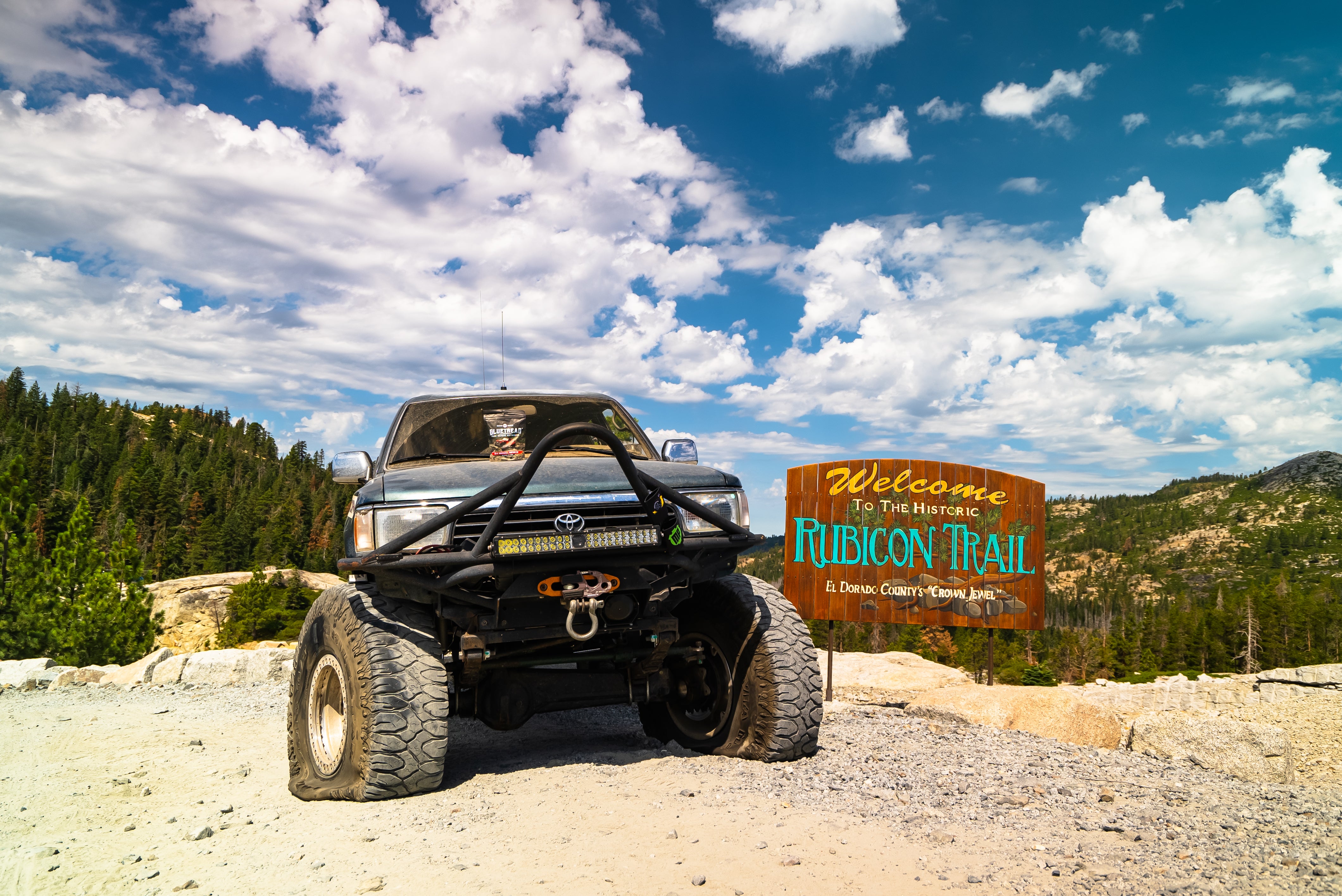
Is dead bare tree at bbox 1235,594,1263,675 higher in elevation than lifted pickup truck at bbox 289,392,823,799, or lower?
lower

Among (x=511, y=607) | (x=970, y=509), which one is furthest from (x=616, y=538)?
(x=970, y=509)

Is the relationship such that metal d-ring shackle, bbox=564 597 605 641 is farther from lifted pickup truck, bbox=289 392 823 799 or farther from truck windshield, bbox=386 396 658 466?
truck windshield, bbox=386 396 658 466

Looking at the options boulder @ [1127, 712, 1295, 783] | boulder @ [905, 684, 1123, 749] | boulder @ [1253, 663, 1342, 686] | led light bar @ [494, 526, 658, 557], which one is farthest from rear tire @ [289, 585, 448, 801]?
boulder @ [1253, 663, 1342, 686]

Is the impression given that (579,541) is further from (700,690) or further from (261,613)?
(261,613)

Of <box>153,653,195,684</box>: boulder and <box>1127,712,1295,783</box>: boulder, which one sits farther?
<box>153,653,195,684</box>: boulder

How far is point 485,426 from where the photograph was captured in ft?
19.7

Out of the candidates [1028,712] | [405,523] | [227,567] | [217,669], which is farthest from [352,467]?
[227,567]

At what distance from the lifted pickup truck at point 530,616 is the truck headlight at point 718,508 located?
0.04 ft

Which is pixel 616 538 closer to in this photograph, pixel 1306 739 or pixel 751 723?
pixel 751 723

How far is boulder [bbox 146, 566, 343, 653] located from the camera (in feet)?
240

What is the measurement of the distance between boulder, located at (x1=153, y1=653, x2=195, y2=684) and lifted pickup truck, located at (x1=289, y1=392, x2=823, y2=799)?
296 inches

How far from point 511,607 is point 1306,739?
19.5 feet

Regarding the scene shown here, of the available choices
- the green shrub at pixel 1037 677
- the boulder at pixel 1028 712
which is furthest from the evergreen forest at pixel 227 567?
the boulder at pixel 1028 712

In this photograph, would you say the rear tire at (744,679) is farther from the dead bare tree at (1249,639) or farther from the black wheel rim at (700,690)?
the dead bare tree at (1249,639)
